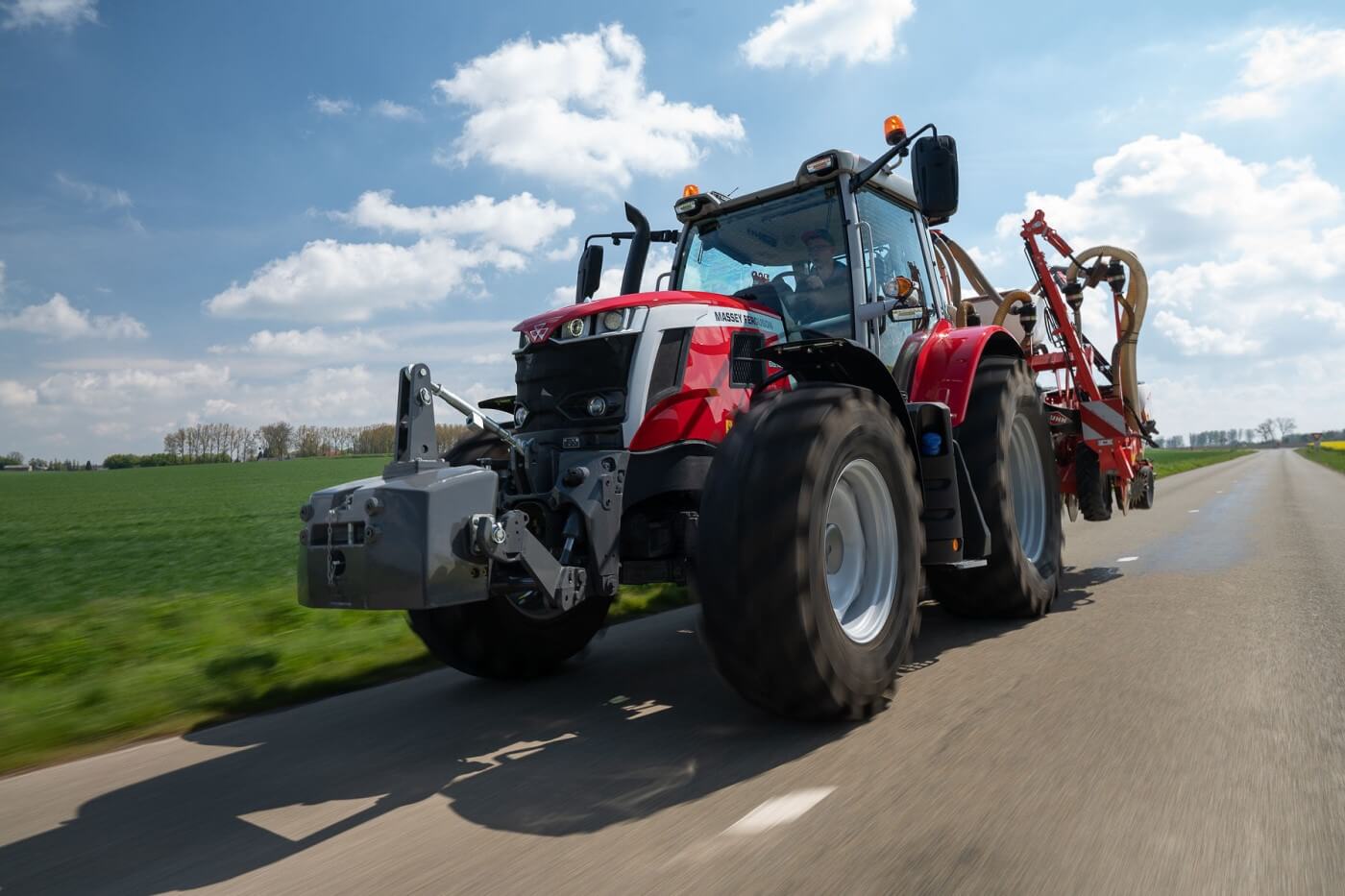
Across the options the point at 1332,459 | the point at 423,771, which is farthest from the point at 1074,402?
the point at 1332,459

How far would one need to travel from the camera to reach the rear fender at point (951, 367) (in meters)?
4.77

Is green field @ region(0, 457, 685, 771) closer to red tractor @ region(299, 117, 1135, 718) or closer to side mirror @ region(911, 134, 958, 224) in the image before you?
red tractor @ region(299, 117, 1135, 718)

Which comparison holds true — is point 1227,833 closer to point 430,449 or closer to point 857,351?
point 857,351

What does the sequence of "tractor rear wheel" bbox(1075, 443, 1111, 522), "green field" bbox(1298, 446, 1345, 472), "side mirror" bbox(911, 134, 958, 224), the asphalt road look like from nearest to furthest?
the asphalt road < "side mirror" bbox(911, 134, 958, 224) < "tractor rear wheel" bbox(1075, 443, 1111, 522) < "green field" bbox(1298, 446, 1345, 472)

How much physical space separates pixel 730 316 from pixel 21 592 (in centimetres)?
860

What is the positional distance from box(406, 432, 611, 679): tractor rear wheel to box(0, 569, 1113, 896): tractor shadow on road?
0.13 metres

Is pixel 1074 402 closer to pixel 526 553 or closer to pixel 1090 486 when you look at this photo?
pixel 1090 486

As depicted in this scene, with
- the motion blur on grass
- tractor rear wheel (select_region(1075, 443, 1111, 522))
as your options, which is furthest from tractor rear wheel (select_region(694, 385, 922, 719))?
tractor rear wheel (select_region(1075, 443, 1111, 522))

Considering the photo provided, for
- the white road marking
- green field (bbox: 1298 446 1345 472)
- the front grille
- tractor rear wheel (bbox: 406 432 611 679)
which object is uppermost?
the front grille

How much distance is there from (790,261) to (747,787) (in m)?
3.09

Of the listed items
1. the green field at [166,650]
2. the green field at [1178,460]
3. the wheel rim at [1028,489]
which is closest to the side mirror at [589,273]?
the green field at [166,650]

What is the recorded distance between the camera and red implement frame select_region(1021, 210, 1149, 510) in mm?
6910

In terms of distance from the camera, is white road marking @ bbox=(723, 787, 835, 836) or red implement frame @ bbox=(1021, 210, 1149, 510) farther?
red implement frame @ bbox=(1021, 210, 1149, 510)

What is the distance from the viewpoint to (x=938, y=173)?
163 inches
